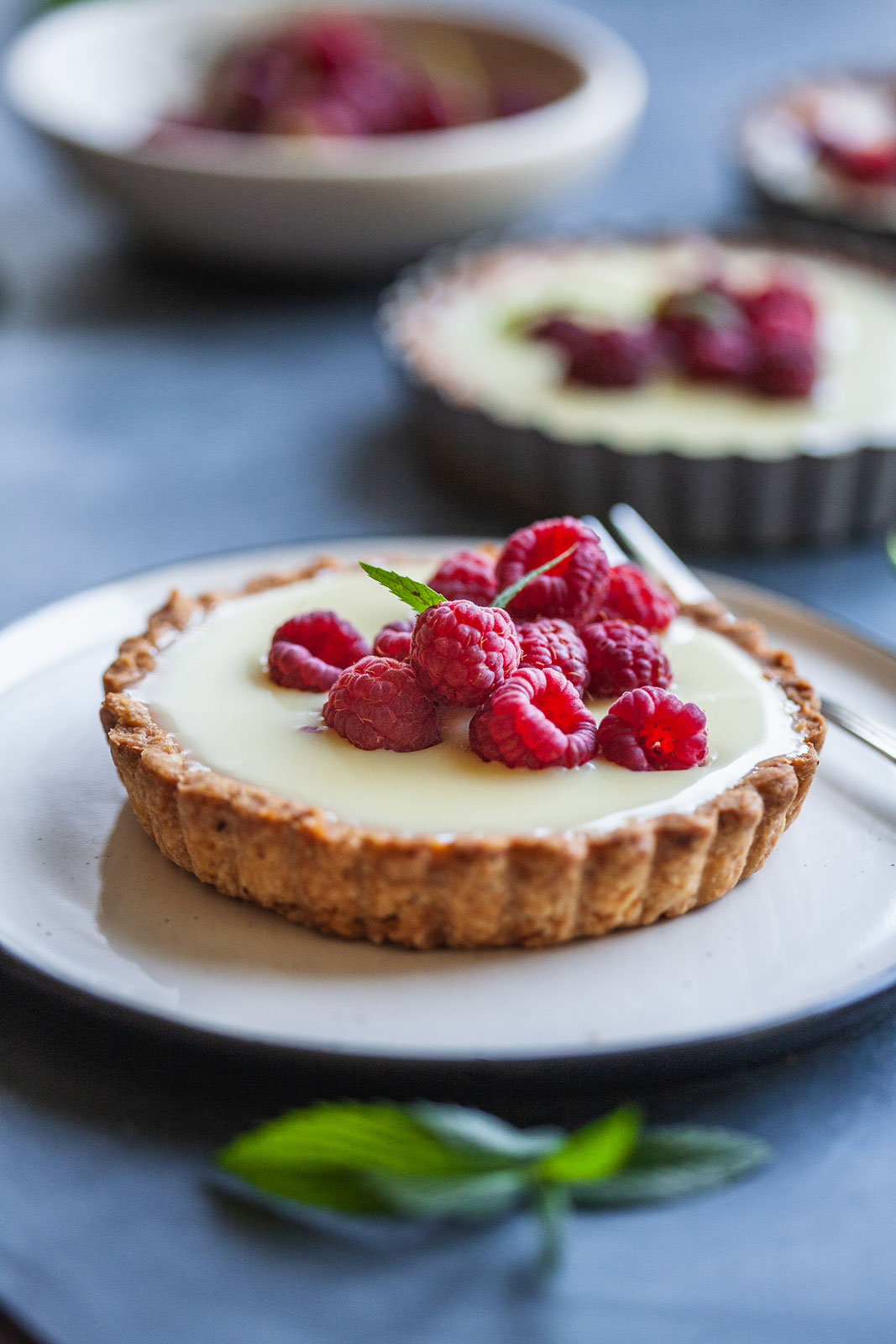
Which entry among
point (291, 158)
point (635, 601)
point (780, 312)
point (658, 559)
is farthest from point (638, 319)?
point (635, 601)

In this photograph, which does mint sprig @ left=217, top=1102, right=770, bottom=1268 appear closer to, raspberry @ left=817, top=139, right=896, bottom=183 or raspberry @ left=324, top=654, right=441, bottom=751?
raspberry @ left=324, top=654, right=441, bottom=751

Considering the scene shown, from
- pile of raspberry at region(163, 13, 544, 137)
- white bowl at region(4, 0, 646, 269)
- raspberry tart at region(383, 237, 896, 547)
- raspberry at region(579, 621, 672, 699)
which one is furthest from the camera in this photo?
pile of raspberry at region(163, 13, 544, 137)

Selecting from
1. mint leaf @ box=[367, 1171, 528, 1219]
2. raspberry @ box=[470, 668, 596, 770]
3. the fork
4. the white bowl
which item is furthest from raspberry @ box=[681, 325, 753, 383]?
mint leaf @ box=[367, 1171, 528, 1219]

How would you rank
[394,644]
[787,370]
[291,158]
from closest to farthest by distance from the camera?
[394,644] → [787,370] → [291,158]

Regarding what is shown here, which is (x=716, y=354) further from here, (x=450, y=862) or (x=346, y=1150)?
(x=346, y=1150)

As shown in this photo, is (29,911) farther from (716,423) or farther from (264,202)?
(264,202)

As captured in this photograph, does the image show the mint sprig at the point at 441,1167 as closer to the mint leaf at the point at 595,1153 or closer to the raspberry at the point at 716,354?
the mint leaf at the point at 595,1153

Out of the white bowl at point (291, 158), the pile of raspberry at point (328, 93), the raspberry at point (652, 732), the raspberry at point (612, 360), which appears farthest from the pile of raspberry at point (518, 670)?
the pile of raspberry at point (328, 93)

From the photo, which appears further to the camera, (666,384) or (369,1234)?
(666,384)
